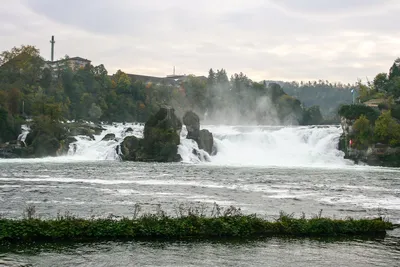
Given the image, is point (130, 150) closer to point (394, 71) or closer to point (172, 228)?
point (172, 228)

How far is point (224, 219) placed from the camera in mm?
25141

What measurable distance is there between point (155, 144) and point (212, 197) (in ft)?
134

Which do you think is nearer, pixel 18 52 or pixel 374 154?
pixel 374 154

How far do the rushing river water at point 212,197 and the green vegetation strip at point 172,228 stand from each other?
0.84 m

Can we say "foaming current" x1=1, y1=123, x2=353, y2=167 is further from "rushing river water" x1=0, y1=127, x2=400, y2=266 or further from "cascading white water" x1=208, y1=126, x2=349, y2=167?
"rushing river water" x1=0, y1=127, x2=400, y2=266

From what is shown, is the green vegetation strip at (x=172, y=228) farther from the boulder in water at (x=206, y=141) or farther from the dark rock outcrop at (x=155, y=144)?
the boulder in water at (x=206, y=141)

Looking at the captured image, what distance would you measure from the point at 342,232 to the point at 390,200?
50.5 ft

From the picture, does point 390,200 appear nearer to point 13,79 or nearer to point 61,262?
point 61,262

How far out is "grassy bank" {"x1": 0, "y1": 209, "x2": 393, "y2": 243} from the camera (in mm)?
22828

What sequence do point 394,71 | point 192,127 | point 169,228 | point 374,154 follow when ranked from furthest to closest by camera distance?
point 394,71 → point 192,127 → point 374,154 → point 169,228

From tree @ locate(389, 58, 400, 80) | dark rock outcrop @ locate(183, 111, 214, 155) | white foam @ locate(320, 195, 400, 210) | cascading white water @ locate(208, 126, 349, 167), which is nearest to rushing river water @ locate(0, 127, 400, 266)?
white foam @ locate(320, 195, 400, 210)

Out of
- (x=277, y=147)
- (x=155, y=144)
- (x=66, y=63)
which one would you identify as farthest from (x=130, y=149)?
(x=66, y=63)

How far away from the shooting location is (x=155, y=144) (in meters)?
79.7

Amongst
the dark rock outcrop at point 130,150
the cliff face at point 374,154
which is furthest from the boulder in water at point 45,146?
the cliff face at point 374,154
